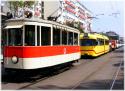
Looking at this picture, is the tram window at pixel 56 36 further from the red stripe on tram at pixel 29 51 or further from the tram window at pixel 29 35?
the tram window at pixel 29 35

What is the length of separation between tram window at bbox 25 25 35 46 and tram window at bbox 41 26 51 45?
2.24ft

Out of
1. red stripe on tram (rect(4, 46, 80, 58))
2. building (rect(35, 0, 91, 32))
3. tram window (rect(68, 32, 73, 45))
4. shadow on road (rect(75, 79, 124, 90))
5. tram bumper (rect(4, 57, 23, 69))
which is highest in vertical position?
building (rect(35, 0, 91, 32))

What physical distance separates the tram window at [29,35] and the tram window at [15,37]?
0.82 ft

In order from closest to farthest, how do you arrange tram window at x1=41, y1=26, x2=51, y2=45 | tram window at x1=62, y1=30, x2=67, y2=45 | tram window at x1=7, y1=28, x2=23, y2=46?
tram window at x1=7, y1=28, x2=23, y2=46 < tram window at x1=41, y1=26, x2=51, y2=45 < tram window at x1=62, y1=30, x2=67, y2=45

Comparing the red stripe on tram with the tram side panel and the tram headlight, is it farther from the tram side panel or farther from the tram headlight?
the tram headlight

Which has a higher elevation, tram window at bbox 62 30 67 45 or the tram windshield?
tram window at bbox 62 30 67 45

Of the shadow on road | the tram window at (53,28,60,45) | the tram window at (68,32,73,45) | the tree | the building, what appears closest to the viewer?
the shadow on road

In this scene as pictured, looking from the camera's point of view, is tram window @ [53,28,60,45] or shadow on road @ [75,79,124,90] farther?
tram window @ [53,28,60,45]

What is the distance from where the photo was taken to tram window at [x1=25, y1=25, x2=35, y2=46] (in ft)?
53.5

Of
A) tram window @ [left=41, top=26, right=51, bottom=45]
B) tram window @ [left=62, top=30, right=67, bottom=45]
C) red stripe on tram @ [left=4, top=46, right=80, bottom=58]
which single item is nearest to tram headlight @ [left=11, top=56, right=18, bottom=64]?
red stripe on tram @ [left=4, top=46, right=80, bottom=58]

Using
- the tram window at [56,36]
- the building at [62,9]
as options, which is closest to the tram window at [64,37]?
the tram window at [56,36]

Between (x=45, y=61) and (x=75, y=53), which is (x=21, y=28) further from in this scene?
(x=75, y=53)

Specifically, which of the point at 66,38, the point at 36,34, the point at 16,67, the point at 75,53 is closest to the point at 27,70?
the point at 16,67

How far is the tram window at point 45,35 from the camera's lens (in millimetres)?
17122
